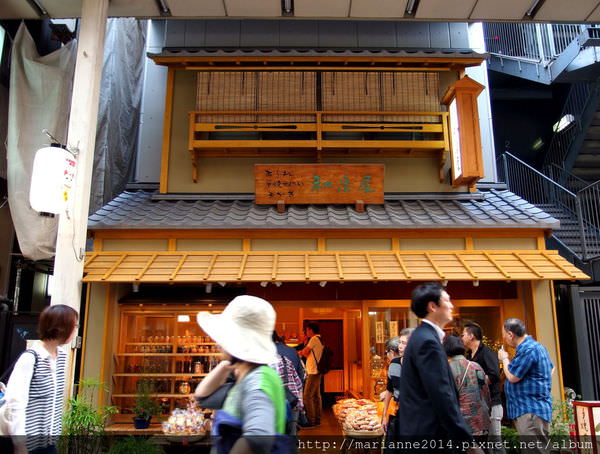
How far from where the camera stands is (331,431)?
9836 millimetres

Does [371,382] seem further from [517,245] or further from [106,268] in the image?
[106,268]

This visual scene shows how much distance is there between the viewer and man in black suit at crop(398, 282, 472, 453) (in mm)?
3229

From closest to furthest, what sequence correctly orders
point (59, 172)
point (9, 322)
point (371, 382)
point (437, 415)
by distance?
point (437, 415) → point (59, 172) → point (9, 322) → point (371, 382)

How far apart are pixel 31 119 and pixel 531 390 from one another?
9.35 metres

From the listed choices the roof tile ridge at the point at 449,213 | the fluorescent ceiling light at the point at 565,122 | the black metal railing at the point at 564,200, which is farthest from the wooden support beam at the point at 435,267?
the fluorescent ceiling light at the point at 565,122

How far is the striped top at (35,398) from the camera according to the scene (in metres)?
3.55

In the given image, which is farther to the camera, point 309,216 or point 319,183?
point 319,183

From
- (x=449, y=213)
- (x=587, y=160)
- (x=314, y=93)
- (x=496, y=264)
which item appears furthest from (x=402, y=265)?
(x=587, y=160)

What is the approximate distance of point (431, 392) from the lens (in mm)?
3287

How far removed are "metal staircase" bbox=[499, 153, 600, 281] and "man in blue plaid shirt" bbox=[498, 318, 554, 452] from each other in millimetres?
5422

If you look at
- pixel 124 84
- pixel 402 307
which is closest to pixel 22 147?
pixel 124 84

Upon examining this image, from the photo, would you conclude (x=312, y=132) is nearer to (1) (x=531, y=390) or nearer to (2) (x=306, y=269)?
(2) (x=306, y=269)

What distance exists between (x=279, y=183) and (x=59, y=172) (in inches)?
168

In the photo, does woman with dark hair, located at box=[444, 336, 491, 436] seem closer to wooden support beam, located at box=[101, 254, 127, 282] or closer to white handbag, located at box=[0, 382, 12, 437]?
white handbag, located at box=[0, 382, 12, 437]
